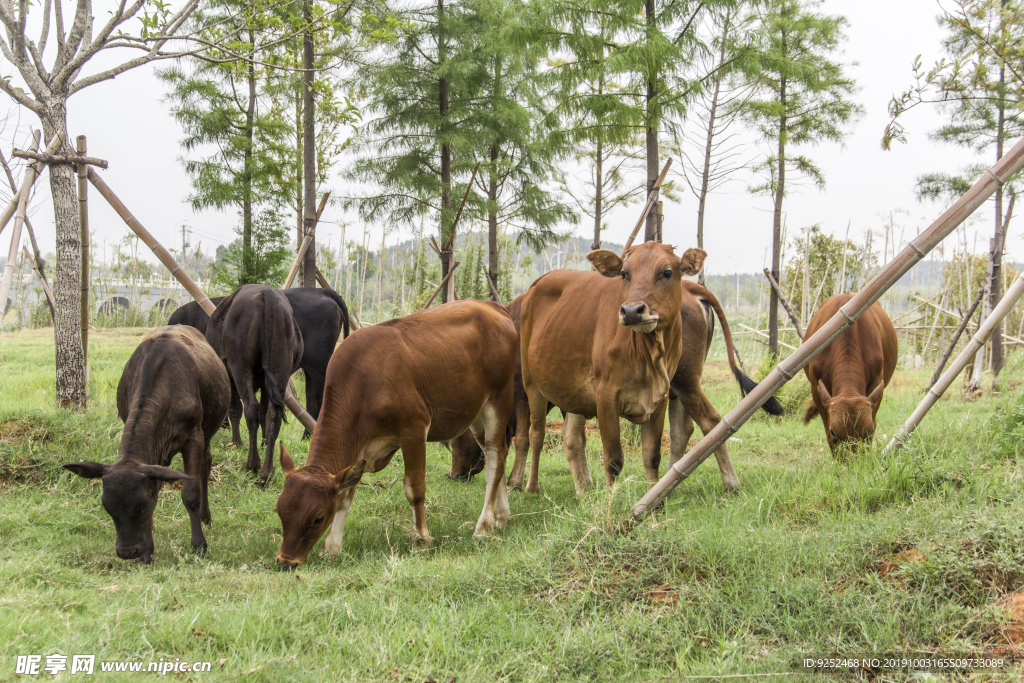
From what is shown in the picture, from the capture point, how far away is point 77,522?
559 centimetres

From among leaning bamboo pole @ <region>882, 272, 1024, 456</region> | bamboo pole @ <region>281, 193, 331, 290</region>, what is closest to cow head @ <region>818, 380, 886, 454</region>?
leaning bamboo pole @ <region>882, 272, 1024, 456</region>

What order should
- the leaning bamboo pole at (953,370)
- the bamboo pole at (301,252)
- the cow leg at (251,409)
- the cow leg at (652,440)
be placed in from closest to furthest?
1. the leaning bamboo pole at (953,370)
2. the cow leg at (652,440)
3. the cow leg at (251,409)
4. the bamboo pole at (301,252)

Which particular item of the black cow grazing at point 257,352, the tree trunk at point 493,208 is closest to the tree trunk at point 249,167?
the tree trunk at point 493,208

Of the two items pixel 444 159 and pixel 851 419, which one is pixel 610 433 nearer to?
pixel 851 419

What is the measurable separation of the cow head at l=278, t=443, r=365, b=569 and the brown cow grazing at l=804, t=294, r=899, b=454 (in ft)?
13.6

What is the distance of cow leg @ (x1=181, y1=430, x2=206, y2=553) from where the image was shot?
506 cm

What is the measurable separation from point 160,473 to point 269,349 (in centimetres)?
265

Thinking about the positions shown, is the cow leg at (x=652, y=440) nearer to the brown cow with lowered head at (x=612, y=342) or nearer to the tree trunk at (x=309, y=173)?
the brown cow with lowered head at (x=612, y=342)

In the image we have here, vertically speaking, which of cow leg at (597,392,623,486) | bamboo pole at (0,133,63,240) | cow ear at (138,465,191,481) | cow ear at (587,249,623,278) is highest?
bamboo pole at (0,133,63,240)

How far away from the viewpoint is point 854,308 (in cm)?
414

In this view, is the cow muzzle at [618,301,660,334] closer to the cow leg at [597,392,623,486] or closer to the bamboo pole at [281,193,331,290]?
the cow leg at [597,392,623,486]

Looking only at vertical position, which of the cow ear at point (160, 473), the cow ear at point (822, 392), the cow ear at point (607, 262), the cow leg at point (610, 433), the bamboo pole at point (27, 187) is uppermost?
the bamboo pole at point (27, 187)

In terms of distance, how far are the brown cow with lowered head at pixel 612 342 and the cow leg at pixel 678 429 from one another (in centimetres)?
76

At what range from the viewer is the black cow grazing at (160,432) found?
15.5 ft
